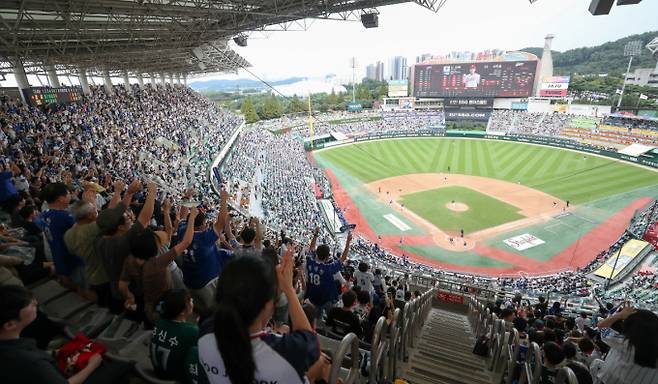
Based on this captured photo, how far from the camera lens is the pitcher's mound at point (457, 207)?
2428cm

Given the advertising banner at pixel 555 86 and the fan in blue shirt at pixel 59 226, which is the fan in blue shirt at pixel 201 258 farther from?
the advertising banner at pixel 555 86

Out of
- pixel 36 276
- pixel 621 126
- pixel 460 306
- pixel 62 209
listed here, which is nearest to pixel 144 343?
pixel 62 209

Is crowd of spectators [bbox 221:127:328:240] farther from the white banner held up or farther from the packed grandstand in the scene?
the white banner held up

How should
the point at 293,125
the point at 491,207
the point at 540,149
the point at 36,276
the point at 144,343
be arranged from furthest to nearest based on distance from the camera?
the point at 293,125 < the point at 540,149 < the point at 491,207 < the point at 36,276 < the point at 144,343

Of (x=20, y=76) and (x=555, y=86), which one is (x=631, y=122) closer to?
(x=555, y=86)

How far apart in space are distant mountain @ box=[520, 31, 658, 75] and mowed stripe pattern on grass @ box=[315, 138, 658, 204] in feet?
178

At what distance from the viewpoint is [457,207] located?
2466 cm

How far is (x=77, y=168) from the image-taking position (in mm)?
10867

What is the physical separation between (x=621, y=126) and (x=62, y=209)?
186ft

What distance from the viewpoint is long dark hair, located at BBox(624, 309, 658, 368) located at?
7.78ft

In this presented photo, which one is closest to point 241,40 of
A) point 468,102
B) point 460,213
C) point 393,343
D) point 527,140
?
point 393,343

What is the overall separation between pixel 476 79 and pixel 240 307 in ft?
191

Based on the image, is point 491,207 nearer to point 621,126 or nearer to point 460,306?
point 460,306

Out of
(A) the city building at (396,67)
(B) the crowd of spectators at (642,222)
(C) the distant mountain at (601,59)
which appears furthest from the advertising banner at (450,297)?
(A) the city building at (396,67)
